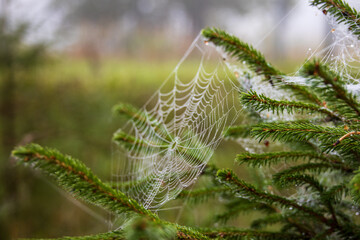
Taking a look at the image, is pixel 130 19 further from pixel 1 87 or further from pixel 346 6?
pixel 346 6

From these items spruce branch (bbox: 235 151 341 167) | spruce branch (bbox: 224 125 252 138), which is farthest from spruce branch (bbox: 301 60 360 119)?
spruce branch (bbox: 224 125 252 138)

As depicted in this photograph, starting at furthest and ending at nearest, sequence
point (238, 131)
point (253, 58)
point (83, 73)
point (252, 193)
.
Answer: point (83, 73), point (238, 131), point (253, 58), point (252, 193)

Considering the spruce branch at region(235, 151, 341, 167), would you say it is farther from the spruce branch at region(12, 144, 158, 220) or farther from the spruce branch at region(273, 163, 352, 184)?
the spruce branch at region(12, 144, 158, 220)

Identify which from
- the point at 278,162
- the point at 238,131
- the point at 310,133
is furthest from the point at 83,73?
the point at 310,133

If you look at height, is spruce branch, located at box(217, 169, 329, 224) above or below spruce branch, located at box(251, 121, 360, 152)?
below

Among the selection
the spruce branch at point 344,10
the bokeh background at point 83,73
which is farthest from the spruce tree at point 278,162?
the bokeh background at point 83,73

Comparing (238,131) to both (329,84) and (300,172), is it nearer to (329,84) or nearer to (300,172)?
(300,172)

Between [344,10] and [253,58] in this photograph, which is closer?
[344,10]

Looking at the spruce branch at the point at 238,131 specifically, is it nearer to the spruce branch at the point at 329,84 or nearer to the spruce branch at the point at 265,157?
the spruce branch at the point at 265,157
